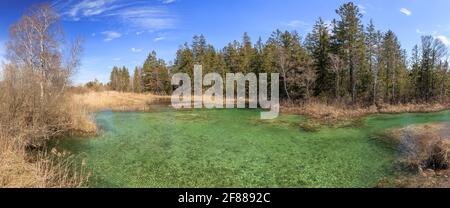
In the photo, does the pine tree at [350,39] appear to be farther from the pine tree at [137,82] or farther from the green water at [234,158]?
the pine tree at [137,82]

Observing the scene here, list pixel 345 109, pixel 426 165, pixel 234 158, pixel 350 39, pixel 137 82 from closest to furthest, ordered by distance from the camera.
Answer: pixel 426 165 → pixel 234 158 → pixel 345 109 → pixel 350 39 → pixel 137 82

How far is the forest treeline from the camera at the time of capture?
30500 millimetres

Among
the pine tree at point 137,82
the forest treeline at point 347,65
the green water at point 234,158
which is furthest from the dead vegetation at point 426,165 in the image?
the pine tree at point 137,82

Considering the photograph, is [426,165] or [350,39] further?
[350,39]

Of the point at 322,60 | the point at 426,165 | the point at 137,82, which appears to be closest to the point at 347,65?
the point at 322,60

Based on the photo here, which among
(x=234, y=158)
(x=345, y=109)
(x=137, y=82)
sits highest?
(x=137, y=82)

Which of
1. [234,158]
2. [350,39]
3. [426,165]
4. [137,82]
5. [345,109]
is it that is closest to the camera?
[426,165]

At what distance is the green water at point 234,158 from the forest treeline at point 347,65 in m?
16.8

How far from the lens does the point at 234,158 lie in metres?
9.40

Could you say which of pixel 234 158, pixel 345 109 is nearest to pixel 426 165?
pixel 234 158

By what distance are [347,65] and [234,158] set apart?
2553 centimetres

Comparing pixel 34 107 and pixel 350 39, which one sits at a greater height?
pixel 350 39

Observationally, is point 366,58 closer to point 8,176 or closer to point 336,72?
point 336,72

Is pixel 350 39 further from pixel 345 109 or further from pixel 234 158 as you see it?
pixel 234 158
